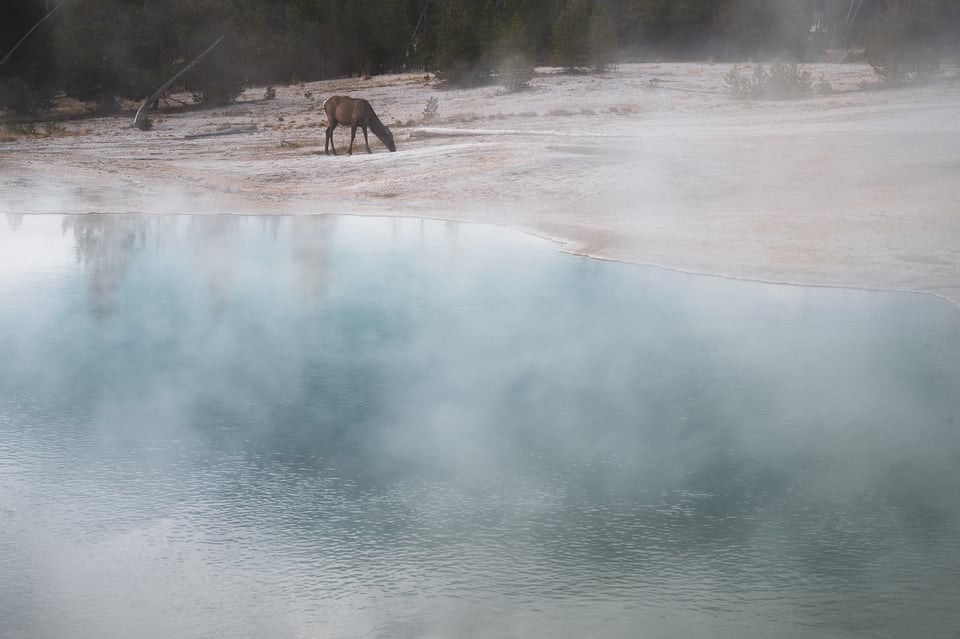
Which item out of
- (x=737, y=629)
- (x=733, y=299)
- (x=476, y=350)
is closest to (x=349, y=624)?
(x=737, y=629)

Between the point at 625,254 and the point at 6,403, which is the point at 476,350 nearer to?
the point at 6,403

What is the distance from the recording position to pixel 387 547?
4.82 meters

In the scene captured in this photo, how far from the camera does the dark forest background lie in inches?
1329

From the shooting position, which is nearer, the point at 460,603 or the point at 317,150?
the point at 460,603

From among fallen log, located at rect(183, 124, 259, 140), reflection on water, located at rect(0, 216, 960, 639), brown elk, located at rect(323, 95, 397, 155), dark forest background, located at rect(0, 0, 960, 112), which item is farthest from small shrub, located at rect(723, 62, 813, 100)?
reflection on water, located at rect(0, 216, 960, 639)

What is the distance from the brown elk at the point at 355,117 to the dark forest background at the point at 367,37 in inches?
359

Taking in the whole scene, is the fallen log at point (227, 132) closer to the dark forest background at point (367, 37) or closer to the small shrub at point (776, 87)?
the dark forest background at point (367, 37)

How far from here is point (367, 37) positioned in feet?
156

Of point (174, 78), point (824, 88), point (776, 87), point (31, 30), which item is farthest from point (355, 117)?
point (31, 30)

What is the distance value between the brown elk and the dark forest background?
9.11 m

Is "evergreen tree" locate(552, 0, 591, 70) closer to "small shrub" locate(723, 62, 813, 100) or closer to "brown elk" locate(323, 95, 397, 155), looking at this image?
"small shrub" locate(723, 62, 813, 100)

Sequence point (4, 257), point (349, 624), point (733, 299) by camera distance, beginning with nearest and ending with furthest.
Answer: point (349, 624), point (733, 299), point (4, 257)

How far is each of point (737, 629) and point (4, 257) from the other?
9.35m

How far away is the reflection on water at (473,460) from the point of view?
4.38 metres
